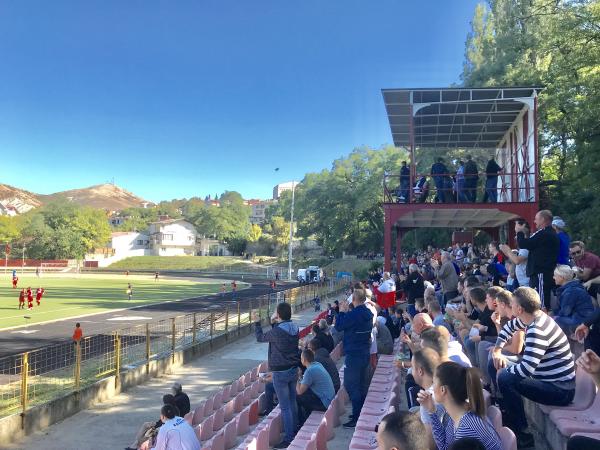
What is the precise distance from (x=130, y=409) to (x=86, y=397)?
3.05ft

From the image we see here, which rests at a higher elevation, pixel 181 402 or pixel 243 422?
pixel 181 402

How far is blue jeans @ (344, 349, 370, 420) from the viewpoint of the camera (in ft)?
23.3

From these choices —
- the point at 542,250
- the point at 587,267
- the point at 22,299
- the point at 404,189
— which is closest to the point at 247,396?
the point at 542,250

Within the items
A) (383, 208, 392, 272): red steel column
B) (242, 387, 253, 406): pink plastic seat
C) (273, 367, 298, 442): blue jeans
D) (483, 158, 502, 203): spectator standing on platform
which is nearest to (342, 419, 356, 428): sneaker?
(273, 367, 298, 442): blue jeans

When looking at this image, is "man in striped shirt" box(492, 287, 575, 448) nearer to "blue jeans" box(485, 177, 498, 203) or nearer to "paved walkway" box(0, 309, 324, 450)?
"paved walkway" box(0, 309, 324, 450)

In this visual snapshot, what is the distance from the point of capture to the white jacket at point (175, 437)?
5129mm

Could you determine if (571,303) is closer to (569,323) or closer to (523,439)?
(569,323)

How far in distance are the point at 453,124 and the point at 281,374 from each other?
15189 mm

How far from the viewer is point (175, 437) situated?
5141 millimetres

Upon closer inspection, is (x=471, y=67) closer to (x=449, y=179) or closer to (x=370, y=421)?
(x=449, y=179)

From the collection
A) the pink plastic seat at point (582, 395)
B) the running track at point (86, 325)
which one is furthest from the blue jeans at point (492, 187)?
the pink plastic seat at point (582, 395)

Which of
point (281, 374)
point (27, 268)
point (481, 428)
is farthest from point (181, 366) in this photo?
point (27, 268)

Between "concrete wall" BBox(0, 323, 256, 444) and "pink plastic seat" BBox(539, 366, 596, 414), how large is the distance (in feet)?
26.2

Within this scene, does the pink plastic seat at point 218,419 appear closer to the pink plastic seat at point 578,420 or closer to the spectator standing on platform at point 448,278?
the pink plastic seat at point 578,420
